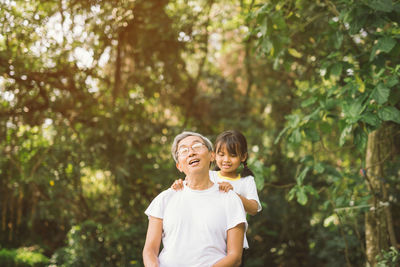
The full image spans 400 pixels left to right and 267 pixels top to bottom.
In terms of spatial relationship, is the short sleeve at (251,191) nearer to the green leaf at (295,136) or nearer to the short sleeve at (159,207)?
the short sleeve at (159,207)

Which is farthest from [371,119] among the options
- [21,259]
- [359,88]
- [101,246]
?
[21,259]

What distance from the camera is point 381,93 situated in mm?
2918

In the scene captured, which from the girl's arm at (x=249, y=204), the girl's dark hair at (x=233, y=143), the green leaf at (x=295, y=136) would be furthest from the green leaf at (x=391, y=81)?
the girl's arm at (x=249, y=204)

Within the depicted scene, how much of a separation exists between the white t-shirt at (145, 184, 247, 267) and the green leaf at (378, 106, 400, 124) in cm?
139

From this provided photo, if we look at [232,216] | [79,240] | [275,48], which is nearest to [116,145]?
[79,240]

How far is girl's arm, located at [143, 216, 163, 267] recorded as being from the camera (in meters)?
2.02

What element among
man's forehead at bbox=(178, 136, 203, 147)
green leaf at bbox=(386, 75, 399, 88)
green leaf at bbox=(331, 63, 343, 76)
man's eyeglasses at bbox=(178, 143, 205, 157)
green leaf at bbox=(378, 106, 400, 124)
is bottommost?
man's eyeglasses at bbox=(178, 143, 205, 157)

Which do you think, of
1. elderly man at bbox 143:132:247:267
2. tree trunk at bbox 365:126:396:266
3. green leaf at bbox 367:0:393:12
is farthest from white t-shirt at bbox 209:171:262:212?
tree trunk at bbox 365:126:396:266

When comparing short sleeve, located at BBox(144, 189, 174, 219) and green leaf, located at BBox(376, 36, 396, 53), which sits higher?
green leaf, located at BBox(376, 36, 396, 53)

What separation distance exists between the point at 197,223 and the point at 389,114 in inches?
65.2

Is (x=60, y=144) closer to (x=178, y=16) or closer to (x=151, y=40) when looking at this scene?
(x=151, y=40)

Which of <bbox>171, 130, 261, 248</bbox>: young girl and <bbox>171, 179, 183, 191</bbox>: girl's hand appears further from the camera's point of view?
<bbox>171, 130, 261, 248</bbox>: young girl

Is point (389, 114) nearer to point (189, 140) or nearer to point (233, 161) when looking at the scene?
point (233, 161)

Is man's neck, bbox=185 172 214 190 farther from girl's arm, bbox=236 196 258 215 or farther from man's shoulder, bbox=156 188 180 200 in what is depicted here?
girl's arm, bbox=236 196 258 215
